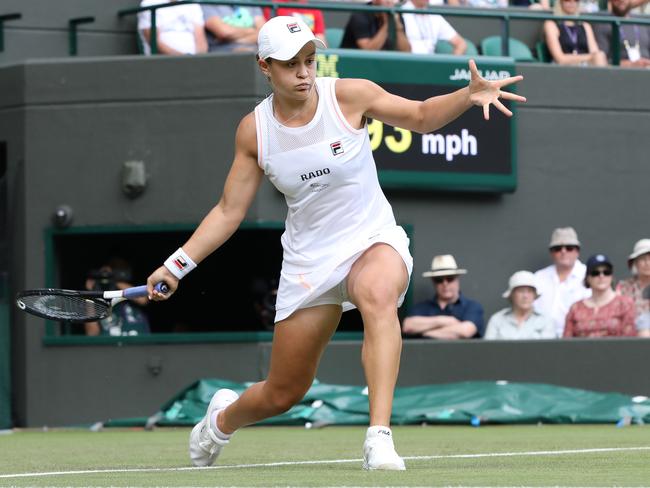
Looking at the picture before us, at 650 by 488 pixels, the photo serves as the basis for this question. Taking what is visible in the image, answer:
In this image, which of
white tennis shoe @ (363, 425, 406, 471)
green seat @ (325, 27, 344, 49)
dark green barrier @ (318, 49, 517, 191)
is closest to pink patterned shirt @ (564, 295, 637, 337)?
dark green barrier @ (318, 49, 517, 191)

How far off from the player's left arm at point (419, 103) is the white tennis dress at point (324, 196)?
0.08 meters

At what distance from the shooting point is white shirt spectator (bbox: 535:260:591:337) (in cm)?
1405

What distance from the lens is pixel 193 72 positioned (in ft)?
45.8

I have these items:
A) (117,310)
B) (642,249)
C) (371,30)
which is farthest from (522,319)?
(117,310)

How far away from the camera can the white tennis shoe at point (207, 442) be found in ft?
23.9

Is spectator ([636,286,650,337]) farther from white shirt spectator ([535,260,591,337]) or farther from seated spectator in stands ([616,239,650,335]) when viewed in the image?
white shirt spectator ([535,260,591,337])

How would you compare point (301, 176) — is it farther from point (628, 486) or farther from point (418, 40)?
point (418, 40)

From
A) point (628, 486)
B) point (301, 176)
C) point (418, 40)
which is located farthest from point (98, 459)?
point (418, 40)

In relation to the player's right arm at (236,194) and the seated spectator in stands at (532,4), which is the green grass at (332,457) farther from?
the seated spectator in stands at (532,4)

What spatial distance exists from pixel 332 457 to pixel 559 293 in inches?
246

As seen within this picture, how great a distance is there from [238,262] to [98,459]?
7.94 m

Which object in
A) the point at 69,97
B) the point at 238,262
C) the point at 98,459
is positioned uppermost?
the point at 69,97

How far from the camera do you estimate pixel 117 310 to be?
1416 cm

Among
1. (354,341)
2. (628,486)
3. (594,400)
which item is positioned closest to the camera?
(628,486)
